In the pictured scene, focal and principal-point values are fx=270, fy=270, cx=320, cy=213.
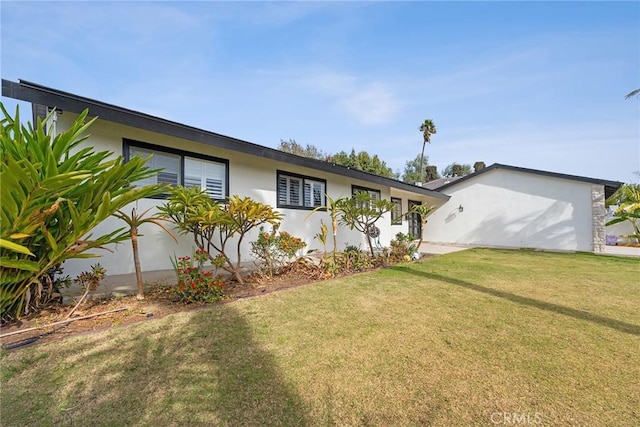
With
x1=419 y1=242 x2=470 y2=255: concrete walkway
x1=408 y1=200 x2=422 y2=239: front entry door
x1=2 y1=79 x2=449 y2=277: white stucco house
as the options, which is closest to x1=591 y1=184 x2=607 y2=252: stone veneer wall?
x1=419 y1=242 x2=470 y2=255: concrete walkway

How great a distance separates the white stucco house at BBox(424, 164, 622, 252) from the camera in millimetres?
11414

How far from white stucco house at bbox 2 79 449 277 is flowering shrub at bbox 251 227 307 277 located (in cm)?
159

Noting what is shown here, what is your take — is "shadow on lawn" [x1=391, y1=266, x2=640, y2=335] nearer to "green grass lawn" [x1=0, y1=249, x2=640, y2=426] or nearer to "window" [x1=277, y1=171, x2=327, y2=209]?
"green grass lawn" [x1=0, y1=249, x2=640, y2=426]

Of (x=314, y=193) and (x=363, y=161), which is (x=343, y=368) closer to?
(x=314, y=193)

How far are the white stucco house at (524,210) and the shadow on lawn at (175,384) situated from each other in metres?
14.7

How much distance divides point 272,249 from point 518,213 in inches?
517

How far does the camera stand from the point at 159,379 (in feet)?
6.90

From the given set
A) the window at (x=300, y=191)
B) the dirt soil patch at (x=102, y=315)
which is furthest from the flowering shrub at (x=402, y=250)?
the dirt soil patch at (x=102, y=315)

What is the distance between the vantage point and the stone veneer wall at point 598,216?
11102mm

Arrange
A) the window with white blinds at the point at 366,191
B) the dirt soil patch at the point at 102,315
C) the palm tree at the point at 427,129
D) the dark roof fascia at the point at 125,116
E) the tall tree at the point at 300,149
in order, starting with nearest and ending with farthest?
the dirt soil patch at the point at 102,315
the dark roof fascia at the point at 125,116
the window with white blinds at the point at 366,191
the palm tree at the point at 427,129
the tall tree at the point at 300,149

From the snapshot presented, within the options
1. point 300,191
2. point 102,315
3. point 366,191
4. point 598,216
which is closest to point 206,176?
point 300,191

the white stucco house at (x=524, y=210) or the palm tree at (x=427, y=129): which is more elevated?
the palm tree at (x=427, y=129)

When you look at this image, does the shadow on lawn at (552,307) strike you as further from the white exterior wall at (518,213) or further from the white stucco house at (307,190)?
the white exterior wall at (518,213)

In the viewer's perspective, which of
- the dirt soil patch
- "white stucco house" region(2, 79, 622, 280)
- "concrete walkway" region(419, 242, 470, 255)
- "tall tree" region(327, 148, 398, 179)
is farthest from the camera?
"tall tree" region(327, 148, 398, 179)
